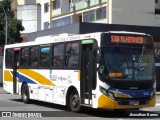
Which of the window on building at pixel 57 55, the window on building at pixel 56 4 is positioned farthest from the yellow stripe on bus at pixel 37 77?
the window on building at pixel 56 4

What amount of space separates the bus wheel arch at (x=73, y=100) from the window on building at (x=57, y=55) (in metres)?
1.24

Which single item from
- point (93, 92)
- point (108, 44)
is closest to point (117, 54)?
point (108, 44)

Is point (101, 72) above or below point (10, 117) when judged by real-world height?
above

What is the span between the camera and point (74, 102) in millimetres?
16516

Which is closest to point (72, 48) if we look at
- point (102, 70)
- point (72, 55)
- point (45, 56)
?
point (72, 55)

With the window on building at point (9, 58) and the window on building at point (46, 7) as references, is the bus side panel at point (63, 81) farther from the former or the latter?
the window on building at point (46, 7)

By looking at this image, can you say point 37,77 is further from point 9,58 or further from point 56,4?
point 56,4

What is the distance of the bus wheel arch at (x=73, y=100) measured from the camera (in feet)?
53.5

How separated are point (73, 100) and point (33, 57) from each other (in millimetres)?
A: 4220

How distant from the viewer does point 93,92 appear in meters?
15.2

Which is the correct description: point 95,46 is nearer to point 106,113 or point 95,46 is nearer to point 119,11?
point 106,113

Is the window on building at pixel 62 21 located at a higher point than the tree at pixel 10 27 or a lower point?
higher

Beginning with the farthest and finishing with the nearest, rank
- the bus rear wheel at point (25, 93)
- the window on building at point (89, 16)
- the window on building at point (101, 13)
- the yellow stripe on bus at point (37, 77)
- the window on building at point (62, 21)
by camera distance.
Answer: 1. the window on building at point (62, 21)
2. the window on building at point (89, 16)
3. the window on building at point (101, 13)
4. the bus rear wheel at point (25, 93)
5. the yellow stripe on bus at point (37, 77)

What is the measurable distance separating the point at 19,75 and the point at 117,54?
7.67 meters
